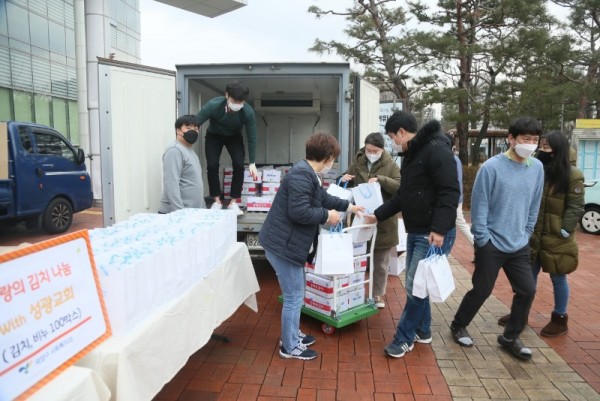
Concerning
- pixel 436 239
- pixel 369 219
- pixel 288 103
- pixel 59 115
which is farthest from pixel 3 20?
pixel 436 239

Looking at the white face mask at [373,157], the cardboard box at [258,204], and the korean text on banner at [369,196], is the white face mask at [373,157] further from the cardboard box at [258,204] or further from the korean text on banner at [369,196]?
the cardboard box at [258,204]

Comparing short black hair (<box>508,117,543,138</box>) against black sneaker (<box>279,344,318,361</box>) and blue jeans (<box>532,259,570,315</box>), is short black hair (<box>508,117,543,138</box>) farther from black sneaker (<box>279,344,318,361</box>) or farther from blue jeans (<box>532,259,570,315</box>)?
black sneaker (<box>279,344,318,361</box>)

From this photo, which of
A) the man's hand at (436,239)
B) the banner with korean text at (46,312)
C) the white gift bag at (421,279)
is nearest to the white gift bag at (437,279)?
the white gift bag at (421,279)

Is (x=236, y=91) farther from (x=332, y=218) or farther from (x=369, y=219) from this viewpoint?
(x=332, y=218)

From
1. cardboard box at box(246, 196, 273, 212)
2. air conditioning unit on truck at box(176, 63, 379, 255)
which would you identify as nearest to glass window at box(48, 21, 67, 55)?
air conditioning unit on truck at box(176, 63, 379, 255)

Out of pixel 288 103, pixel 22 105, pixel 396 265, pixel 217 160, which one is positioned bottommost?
pixel 396 265

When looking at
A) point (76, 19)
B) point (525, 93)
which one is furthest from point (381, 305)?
point (76, 19)

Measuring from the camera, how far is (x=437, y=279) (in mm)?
3020

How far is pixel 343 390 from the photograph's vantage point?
2.91 meters

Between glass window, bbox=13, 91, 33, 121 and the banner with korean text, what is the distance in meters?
17.2

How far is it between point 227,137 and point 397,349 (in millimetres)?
3106

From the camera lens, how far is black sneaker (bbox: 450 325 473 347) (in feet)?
11.7

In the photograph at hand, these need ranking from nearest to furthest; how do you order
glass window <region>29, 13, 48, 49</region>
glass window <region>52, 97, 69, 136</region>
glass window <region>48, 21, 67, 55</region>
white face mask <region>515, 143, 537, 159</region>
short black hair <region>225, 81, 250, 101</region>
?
white face mask <region>515, 143, 537, 159</region>, short black hair <region>225, 81, 250, 101</region>, glass window <region>29, 13, 48, 49</region>, glass window <region>48, 21, 67, 55</region>, glass window <region>52, 97, 69, 136</region>

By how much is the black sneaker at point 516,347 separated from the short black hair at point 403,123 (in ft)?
5.82
